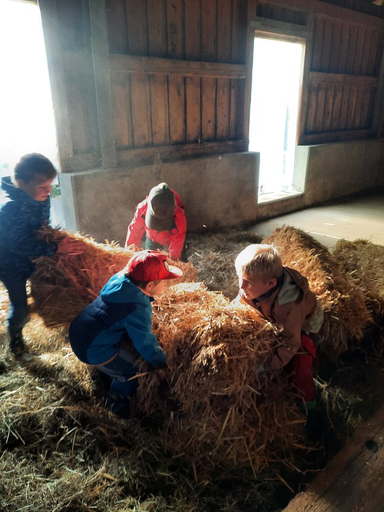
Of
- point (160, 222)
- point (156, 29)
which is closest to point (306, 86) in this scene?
point (156, 29)

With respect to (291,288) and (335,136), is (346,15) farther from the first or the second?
(291,288)

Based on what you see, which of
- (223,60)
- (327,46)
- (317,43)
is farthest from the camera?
(327,46)

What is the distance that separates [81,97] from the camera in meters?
4.79

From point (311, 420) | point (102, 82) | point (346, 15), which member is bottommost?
point (311, 420)

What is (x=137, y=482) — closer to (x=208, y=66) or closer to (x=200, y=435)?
(x=200, y=435)

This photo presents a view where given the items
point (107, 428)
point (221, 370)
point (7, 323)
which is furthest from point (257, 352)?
point (7, 323)

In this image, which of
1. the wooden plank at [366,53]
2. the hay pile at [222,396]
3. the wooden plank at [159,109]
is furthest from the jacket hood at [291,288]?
the wooden plank at [366,53]

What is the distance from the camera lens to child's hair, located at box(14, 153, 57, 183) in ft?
9.44

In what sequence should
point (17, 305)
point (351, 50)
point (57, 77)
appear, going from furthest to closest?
point (351, 50) < point (57, 77) < point (17, 305)

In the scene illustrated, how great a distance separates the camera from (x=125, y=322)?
2264 millimetres

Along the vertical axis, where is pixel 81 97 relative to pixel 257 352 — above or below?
above

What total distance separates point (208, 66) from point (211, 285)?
3919 mm

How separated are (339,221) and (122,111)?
4645mm

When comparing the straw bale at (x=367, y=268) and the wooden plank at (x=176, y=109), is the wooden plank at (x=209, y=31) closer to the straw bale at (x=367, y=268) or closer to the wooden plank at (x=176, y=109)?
the wooden plank at (x=176, y=109)
